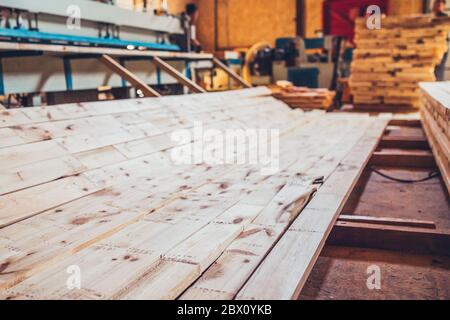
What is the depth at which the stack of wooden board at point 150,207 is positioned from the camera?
1.38 m

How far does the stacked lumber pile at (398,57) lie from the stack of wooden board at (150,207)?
11.8ft

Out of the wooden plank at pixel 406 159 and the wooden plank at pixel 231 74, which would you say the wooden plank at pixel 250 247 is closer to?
the wooden plank at pixel 406 159

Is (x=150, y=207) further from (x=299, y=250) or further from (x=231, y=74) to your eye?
(x=231, y=74)

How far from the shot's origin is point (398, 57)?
275 inches

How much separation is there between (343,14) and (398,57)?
25.7ft

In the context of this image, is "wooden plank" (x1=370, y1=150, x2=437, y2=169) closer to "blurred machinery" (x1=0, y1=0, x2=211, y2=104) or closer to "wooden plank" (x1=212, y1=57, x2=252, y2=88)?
"wooden plank" (x1=212, y1=57, x2=252, y2=88)

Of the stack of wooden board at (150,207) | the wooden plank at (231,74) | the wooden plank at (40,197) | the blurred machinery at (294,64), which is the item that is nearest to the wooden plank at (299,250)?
the stack of wooden board at (150,207)

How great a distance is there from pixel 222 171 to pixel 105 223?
118cm

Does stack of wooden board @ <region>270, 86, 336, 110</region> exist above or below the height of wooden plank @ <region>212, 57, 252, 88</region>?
below

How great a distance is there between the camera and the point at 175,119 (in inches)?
149

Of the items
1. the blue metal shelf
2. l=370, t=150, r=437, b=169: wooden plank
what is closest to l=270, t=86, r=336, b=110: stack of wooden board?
the blue metal shelf

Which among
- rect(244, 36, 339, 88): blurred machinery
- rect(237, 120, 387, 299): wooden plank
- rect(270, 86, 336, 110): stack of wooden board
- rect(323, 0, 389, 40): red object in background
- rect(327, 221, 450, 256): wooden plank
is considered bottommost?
rect(327, 221, 450, 256): wooden plank

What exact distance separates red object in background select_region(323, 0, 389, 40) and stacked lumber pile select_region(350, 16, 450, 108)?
7006mm

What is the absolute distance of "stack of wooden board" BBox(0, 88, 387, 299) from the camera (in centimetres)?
138
